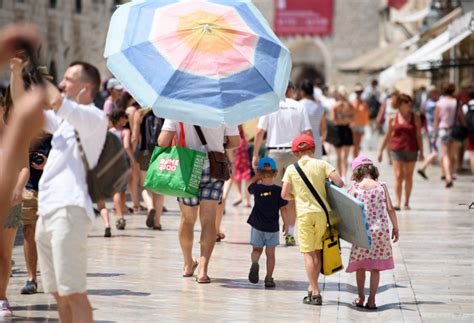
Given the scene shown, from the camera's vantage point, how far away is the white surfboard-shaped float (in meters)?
8.91

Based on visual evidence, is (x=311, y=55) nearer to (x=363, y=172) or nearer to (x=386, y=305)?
(x=363, y=172)

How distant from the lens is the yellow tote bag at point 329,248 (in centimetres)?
934

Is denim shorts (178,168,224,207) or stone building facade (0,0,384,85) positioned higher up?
stone building facade (0,0,384,85)

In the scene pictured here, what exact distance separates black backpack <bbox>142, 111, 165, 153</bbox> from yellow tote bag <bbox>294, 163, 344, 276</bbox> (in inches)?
182

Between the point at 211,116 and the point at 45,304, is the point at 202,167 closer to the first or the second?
the point at 211,116

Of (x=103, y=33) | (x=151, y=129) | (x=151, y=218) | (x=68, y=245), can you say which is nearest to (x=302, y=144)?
(x=68, y=245)

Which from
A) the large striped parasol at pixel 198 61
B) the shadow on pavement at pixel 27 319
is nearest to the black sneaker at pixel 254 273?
the large striped parasol at pixel 198 61

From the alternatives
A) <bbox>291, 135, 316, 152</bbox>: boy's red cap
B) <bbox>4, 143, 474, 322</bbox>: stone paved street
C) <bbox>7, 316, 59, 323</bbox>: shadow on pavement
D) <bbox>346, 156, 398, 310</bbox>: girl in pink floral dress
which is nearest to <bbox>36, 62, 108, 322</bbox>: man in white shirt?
<bbox>7, 316, 59, 323</bbox>: shadow on pavement

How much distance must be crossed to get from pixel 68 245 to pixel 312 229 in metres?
2.84

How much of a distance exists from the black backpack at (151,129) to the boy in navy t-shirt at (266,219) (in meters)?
3.71

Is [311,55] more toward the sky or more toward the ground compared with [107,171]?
more toward the sky

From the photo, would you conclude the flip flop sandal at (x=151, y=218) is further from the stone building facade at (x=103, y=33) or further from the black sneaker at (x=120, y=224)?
the stone building facade at (x=103, y=33)

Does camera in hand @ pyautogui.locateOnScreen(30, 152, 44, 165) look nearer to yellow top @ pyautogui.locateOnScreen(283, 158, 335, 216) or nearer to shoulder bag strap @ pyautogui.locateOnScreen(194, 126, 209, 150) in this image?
shoulder bag strap @ pyautogui.locateOnScreen(194, 126, 209, 150)

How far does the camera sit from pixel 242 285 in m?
10.2
